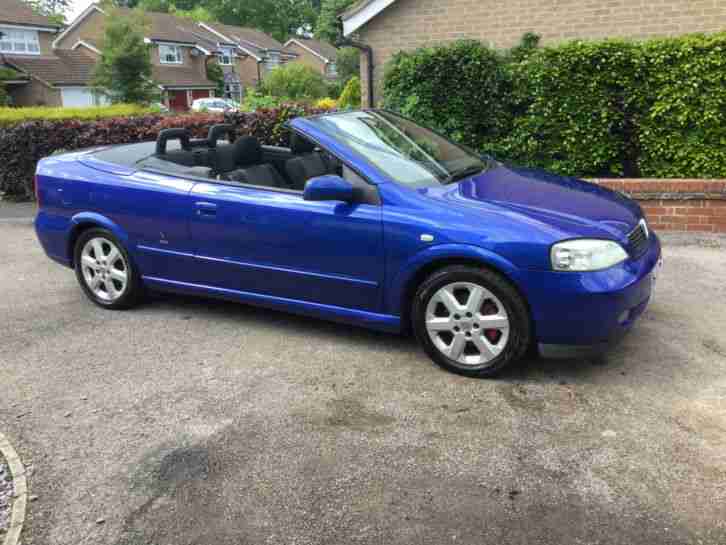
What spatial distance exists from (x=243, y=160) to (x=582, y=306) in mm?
2868

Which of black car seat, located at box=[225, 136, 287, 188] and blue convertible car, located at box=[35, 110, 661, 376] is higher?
black car seat, located at box=[225, 136, 287, 188]

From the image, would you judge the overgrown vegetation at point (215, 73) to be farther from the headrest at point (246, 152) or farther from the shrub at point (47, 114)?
the headrest at point (246, 152)

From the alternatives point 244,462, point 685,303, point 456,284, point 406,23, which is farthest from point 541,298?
point 406,23

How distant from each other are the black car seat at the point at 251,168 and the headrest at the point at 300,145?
228 millimetres

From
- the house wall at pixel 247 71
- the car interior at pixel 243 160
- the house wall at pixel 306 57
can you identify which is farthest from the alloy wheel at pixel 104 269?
the house wall at pixel 306 57

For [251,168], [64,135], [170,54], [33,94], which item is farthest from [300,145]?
[170,54]

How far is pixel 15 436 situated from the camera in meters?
3.78

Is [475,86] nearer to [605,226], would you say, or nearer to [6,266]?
[605,226]

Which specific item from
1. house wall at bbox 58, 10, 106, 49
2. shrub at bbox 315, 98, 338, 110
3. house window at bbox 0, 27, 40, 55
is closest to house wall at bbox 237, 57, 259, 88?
house wall at bbox 58, 10, 106, 49

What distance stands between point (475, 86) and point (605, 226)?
5420mm

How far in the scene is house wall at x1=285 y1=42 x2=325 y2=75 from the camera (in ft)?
224

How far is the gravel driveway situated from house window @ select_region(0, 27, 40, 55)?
39.8m

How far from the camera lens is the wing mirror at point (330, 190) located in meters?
4.36

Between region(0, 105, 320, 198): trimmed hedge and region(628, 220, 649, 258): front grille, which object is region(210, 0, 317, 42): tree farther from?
region(628, 220, 649, 258): front grille
